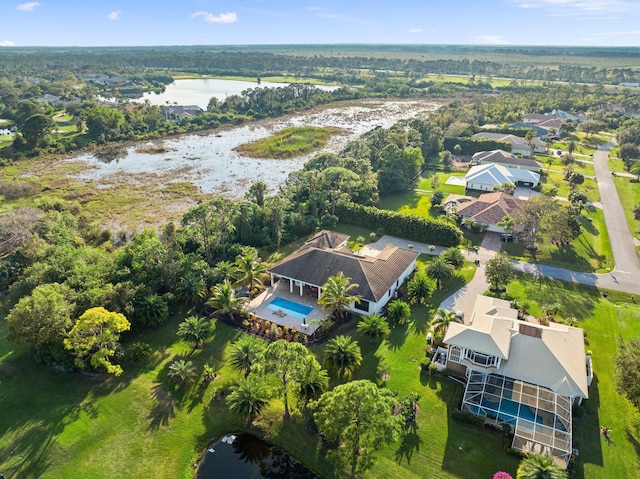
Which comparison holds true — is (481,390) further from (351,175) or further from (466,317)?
(351,175)

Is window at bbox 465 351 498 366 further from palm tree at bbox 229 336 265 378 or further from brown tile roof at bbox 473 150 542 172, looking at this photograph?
brown tile roof at bbox 473 150 542 172

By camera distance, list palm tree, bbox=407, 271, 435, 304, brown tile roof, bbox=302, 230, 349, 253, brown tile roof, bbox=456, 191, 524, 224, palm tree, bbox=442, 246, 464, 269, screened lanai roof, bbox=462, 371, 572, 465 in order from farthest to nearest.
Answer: brown tile roof, bbox=456, 191, 524, 224 → brown tile roof, bbox=302, 230, 349, 253 → palm tree, bbox=442, 246, 464, 269 → palm tree, bbox=407, 271, 435, 304 → screened lanai roof, bbox=462, 371, 572, 465

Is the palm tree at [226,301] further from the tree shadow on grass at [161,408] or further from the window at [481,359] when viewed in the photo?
the window at [481,359]

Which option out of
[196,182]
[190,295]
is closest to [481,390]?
[190,295]

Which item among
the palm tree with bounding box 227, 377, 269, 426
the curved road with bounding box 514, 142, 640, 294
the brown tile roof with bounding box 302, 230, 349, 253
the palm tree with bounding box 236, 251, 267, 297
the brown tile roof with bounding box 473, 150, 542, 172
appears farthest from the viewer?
the brown tile roof with bounding box 473, 150, 542, 172

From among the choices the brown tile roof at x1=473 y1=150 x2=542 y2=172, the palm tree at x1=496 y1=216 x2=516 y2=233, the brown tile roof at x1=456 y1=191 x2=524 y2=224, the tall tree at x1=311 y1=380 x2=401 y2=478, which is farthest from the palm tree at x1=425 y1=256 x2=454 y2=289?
the brown tile roof at x1=473 y1=150 x2=542 y2=172

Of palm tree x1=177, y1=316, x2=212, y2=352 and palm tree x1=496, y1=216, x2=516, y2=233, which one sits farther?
palm tree x1=496, y1=216, x2=516, y2=233

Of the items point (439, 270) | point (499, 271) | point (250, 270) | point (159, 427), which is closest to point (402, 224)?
point (439, 270)
